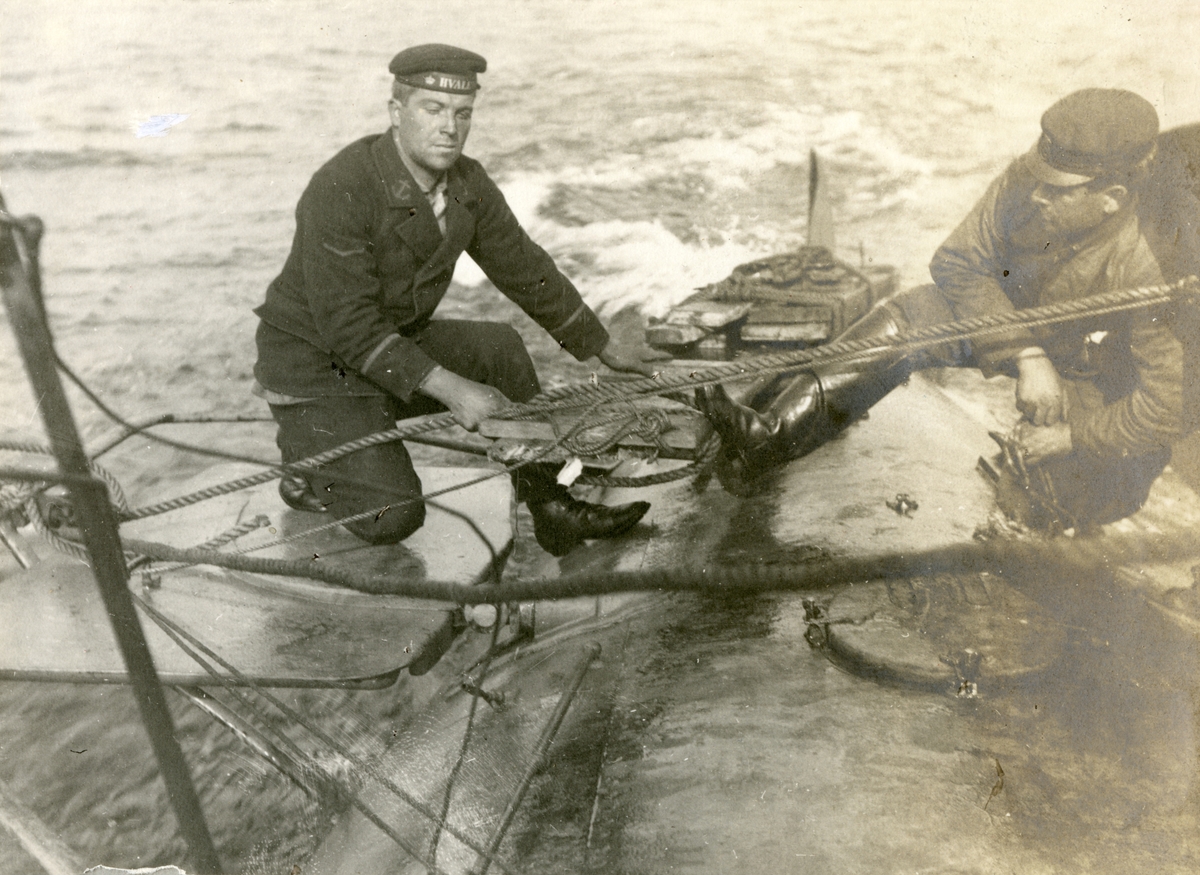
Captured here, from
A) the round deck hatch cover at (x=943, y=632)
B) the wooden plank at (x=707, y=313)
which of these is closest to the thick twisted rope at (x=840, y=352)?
the round deck hatch cover at (x=943, y=632)

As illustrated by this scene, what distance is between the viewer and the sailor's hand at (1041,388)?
9.02 ft

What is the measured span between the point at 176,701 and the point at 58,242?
5519 millimetres

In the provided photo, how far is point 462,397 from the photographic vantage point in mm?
2854

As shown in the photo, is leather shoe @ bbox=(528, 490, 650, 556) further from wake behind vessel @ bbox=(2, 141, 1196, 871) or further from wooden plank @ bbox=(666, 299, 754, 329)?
wooden plank @ bbox=(666, 299, 754, 329)

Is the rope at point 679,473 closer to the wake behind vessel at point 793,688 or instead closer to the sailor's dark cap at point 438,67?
the wake behind vessel at point 793,688

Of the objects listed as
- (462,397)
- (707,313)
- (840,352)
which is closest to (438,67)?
(462,397)

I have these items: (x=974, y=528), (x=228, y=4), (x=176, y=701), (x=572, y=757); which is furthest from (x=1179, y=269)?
(x=228, y=4)

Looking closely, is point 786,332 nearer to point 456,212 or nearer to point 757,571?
point 456,212

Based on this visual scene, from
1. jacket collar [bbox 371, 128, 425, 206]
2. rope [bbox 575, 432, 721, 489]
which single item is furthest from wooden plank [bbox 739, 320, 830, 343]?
jacket collar [bbox 371, 128, 425, 206]

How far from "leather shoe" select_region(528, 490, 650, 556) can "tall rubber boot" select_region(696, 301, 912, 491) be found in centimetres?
62

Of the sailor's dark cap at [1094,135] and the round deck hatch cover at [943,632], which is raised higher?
the sailor's dark cap at [1094,135]

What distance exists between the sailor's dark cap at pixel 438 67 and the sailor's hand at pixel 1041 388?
199 cm

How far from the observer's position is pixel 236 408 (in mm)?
7035

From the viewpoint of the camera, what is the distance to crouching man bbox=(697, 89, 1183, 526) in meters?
2.54
